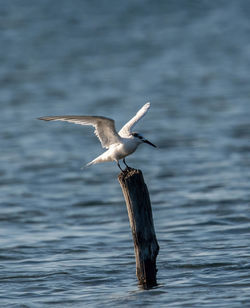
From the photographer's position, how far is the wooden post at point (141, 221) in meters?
9.84

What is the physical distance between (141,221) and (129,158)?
10.6m

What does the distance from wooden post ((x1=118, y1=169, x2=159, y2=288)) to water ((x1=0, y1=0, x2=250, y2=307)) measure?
0.32 m

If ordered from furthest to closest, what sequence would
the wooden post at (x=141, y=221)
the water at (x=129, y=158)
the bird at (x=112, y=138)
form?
the water at (x=129, y=158), the bird at (x=112, y=138), the wooden post at (x=141, y=221)

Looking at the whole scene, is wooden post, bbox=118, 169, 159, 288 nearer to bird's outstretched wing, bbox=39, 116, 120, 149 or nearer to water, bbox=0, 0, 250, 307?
water, bbox=0, 0, 250, 307

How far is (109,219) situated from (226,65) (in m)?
19.7

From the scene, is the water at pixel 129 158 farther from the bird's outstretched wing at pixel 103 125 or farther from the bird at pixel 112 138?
the bird's outstretched wing at pixel 103 125

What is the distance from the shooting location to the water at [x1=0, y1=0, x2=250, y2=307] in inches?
449

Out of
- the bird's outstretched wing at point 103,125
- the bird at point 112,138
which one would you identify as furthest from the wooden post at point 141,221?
the bird's outstretched wing at point 103,125

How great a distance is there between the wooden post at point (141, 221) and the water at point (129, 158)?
1.03 ft

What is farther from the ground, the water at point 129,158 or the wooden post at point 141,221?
the water at point 129,158

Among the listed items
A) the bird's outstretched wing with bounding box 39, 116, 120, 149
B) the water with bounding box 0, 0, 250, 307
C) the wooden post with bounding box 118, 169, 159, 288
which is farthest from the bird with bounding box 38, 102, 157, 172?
the water with bounding box 0, 0, 250, 307

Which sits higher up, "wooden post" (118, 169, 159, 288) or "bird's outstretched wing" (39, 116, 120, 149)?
"bird's outstretched wing" (39, 116, 120, 149)

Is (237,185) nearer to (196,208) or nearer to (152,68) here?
(196,208)

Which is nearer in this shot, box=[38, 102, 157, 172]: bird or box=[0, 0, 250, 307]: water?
box=[38, 102, 157, 172]: bird
